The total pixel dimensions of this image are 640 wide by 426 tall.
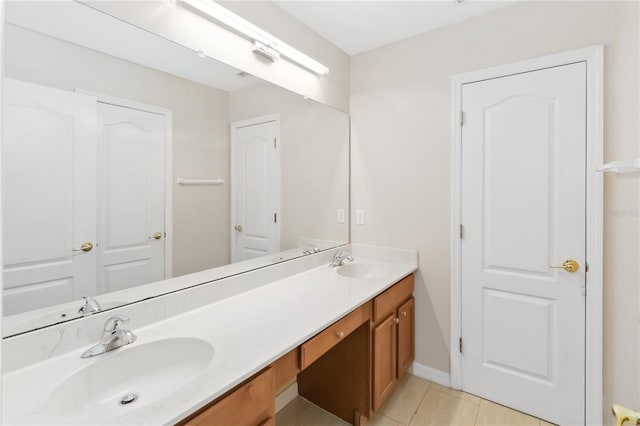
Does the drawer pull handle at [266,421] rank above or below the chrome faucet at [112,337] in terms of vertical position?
below

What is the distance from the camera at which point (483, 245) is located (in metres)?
2.08

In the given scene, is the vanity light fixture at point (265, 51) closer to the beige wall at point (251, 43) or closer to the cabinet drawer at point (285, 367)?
the beige wall at point (251, 43)

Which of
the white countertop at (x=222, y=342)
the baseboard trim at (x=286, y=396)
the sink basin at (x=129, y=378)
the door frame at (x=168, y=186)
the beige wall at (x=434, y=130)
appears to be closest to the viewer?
the white countertop at (x=222, y=342)

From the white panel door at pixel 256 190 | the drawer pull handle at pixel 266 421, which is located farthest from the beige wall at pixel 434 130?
the drawer pull handle at pixel 266 421

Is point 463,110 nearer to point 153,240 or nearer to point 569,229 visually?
point 569,229

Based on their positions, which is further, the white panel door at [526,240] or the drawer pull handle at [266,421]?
the white panel door at [526,240]

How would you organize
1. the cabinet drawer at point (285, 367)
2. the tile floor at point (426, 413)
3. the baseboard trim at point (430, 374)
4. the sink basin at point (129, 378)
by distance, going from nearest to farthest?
the sink basin at point (129, 378) < the cabinet drawer at point (285, 367) < the tile floor at point (426, 413) < the baseboard trim at point (430, 374)

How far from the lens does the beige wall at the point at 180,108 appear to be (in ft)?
3.51

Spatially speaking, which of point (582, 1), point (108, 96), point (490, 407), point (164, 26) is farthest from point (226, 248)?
point (582, 1)

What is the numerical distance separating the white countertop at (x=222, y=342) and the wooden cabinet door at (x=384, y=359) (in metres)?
0.26

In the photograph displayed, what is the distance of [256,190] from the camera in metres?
1.89

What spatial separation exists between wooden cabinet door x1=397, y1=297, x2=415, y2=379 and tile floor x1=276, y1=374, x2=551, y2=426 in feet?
0.59

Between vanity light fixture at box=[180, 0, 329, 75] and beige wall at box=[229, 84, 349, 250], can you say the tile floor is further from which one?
vanity light fixture at box=[180, 0, 329, 75]

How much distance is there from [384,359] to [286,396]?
68cm
